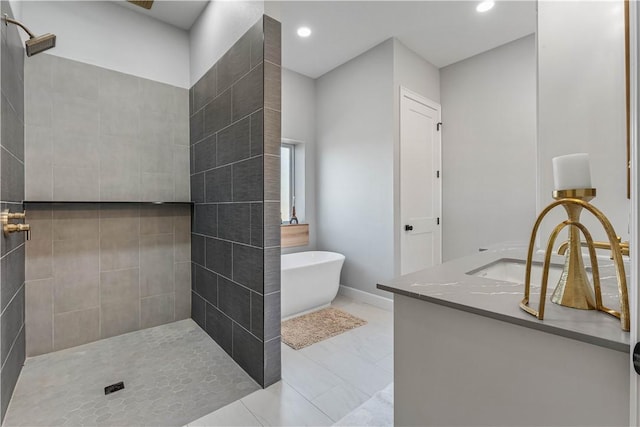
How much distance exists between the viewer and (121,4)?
236 centimetres

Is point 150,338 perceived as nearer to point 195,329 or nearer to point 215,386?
point 195,329

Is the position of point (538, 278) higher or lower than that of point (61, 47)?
lower

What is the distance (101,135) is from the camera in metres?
2.30

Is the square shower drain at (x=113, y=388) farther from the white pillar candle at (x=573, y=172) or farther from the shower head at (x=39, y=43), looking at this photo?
the white pillar candle at (x=573, y=172)

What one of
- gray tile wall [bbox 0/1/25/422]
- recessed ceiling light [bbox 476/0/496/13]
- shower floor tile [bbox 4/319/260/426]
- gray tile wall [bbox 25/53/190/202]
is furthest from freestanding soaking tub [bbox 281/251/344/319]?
recessed ceiling light [bbox 476/0/496/13]

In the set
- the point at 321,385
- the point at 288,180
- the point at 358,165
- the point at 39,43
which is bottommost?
the point at 321,385

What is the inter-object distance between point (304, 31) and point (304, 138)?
123 cm

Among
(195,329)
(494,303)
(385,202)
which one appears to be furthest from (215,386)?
(385,202)

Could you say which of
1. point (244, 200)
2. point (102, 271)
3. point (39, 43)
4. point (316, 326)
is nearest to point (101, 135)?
point (39, 43)

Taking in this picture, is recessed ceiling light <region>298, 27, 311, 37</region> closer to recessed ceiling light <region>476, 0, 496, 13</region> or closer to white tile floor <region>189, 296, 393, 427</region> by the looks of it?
recessed ceiling light <region>476, 0, 496, 13</region>

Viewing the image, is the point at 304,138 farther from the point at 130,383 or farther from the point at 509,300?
the point at 509,300

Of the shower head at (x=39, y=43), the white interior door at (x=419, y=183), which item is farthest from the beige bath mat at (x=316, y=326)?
the shower head at (x=39, y=43)

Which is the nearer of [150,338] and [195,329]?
[150,338]

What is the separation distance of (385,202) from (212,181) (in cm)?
171
